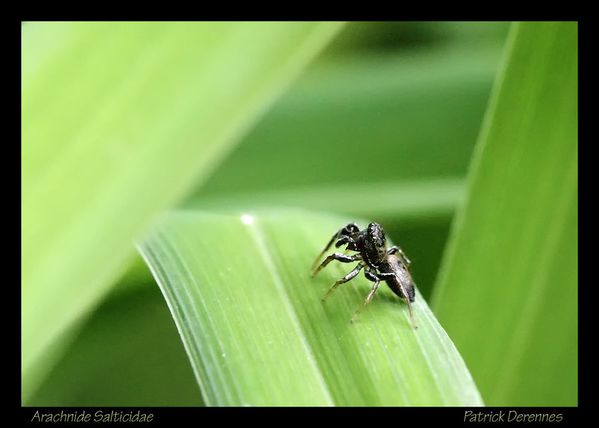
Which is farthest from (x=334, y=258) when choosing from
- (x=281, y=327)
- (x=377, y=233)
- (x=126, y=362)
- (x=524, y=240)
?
(x=126, y=362)

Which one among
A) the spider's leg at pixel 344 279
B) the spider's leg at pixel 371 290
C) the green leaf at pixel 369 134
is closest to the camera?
the spider's leg at pixel 371 290

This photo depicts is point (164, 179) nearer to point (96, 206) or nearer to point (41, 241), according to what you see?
point (96, 206)

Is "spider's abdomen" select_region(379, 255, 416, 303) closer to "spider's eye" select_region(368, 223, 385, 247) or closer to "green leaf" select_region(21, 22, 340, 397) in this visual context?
"spider's eye" select_region(368, 223, 385, 247)

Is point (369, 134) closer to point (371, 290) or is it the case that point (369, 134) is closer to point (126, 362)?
point (371, 290)

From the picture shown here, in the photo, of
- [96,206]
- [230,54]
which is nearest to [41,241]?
[96,206]

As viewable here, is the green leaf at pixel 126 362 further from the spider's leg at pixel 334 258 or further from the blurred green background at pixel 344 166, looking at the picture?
the spider's leg at pixel 334 258

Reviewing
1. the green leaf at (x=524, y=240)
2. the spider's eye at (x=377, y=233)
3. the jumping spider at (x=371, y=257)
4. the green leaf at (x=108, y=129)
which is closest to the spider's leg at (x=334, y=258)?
the jumping spider at (x=371, y=257)
